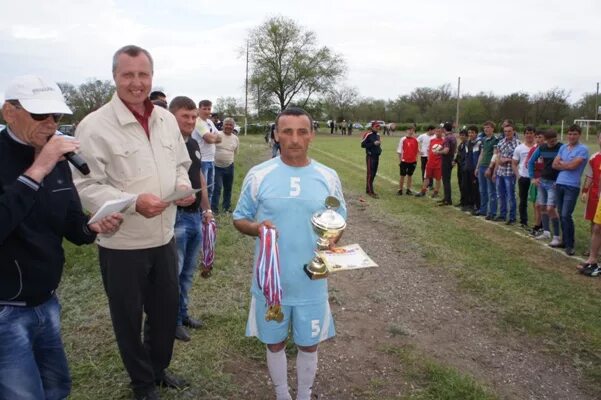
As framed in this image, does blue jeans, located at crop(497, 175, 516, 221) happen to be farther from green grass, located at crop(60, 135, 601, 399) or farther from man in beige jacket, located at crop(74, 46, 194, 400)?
man in beige jacket, located at crop(74, 46, 194, 400)

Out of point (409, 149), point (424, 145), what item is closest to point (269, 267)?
point (409, 149)

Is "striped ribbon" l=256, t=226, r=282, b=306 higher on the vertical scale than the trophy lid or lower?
lower

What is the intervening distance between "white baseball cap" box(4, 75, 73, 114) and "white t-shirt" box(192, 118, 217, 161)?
5683mm

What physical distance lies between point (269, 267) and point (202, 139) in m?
5.86

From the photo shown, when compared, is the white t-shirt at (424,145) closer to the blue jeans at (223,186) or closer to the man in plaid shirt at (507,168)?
the man in plaid shirt at (507,168)

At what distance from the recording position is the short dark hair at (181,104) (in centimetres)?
408

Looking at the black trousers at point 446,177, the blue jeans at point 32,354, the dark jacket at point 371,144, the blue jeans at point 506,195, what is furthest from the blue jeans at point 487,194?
the blue jeans at point 32,354

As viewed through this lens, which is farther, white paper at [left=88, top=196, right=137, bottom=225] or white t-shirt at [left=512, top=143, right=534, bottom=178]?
white t-shirt at [left=512, top=143, right=534, bottom=178]

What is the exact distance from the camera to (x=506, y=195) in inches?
384

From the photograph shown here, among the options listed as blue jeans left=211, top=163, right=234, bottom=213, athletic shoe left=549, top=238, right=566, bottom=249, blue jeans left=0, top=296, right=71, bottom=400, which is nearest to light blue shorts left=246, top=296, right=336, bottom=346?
blue jeans left=0, top=296, right=71, bottom=400

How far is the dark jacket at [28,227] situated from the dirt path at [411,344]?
1.91 m

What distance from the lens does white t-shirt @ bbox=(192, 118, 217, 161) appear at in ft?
25.9

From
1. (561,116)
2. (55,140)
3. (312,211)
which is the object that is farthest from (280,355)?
(561,116)

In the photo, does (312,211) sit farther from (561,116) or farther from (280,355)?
(561,116)
